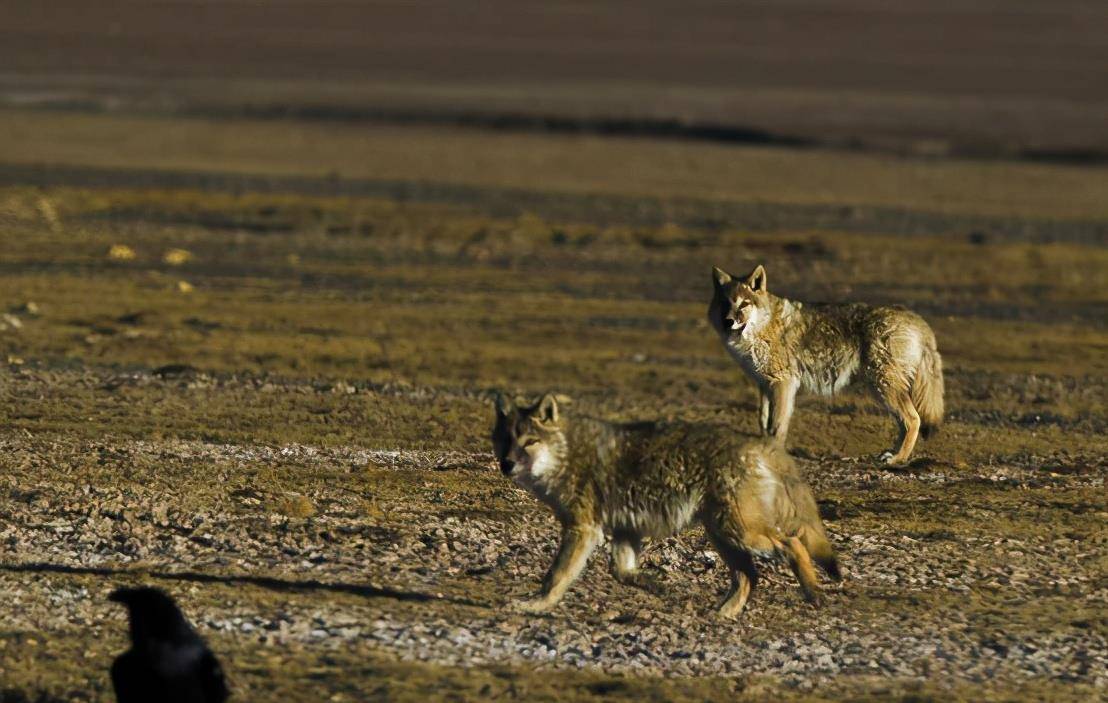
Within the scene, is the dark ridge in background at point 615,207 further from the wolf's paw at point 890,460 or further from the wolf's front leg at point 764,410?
the wolf's paw at point 890,460

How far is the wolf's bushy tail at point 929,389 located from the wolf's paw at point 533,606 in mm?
4377

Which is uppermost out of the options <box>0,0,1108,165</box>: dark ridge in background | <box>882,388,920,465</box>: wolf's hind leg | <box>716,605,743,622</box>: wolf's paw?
<box>0,0,1108,165</box>: dark ridge in background

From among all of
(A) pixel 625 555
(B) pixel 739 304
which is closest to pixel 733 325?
(B) pixel 739 304

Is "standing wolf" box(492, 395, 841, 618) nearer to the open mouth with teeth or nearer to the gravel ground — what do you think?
the gravel ground

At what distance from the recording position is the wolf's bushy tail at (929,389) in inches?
497

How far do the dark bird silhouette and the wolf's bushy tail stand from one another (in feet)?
21.9

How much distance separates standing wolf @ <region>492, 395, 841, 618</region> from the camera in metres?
8.68

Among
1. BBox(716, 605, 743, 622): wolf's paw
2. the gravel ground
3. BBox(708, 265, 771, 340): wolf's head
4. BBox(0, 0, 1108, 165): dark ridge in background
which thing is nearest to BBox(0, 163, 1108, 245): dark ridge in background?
BBox(0, 0, 1108, 165): dark ridge in background

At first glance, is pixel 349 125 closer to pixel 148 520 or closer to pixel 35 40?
pixel 35 40

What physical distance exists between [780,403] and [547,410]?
401 cm

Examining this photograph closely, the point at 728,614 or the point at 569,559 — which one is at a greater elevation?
the point at 569,559

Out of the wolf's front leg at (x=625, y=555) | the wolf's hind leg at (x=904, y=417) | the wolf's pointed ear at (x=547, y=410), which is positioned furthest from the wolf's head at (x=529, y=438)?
the wolf's hind leg at (x=904, y=417)

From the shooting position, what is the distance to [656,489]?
8867 mm

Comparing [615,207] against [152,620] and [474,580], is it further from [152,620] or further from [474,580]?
[152,620]
